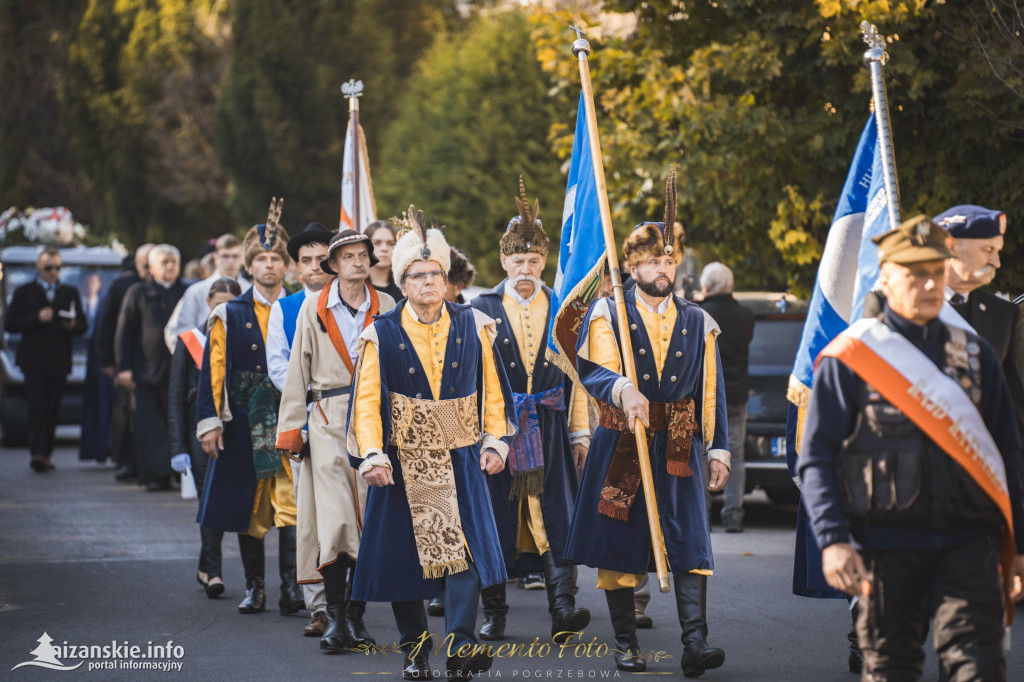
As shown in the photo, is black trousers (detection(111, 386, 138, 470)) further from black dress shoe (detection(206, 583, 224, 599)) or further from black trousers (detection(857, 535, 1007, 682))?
black trousers (detection(857, 535, 1007, 682))

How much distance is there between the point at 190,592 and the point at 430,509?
10.1 feet

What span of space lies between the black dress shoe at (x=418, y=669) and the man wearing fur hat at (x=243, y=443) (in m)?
1.88

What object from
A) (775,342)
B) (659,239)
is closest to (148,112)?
(775,342)

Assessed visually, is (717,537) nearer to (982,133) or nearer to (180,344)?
(982,133)

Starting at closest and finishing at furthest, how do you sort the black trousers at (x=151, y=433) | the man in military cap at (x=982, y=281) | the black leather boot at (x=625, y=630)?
the man in military cap at (x=982, y=281) → the black leather boot at (x=625, y=630) → the black trousers at (x=151, y=433)

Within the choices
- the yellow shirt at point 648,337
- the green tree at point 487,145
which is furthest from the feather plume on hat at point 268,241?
the green tree at point 487,145

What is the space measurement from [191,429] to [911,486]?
18.6 ft

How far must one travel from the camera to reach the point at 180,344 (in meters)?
8.92

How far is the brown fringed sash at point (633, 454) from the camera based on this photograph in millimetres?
6422

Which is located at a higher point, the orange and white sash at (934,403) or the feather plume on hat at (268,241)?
the feather plume on hat at (268,241)

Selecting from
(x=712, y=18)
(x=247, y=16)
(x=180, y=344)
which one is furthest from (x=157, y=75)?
(x=180, y=344)

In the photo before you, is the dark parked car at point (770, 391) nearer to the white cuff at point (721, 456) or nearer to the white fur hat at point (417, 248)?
the white cuff at point (721, 456)

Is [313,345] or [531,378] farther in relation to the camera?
[531,378]

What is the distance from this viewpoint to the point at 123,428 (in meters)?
15.0
